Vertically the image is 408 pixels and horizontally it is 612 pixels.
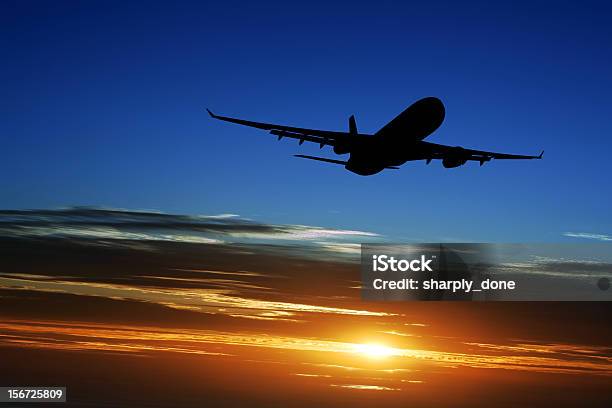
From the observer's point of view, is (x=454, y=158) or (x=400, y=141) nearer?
(x=400, y=141)

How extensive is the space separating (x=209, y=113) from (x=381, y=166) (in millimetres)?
22340

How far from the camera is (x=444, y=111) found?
74.2 m

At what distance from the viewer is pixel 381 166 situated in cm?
8125

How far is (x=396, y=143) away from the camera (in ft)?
250

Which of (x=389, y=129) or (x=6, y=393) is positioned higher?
(x=389, y=129)

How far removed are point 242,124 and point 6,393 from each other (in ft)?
128

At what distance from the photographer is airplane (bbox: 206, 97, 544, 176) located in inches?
2901

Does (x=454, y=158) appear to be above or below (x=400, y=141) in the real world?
below

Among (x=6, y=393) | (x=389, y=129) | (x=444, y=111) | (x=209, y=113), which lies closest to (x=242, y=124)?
(x=209, y=113)

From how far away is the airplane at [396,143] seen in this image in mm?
73688

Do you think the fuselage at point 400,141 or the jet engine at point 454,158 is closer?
the fuselage at point 400,141

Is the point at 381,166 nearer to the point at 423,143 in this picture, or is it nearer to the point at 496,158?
the point at 423,143

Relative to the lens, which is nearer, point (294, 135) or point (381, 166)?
point (294, 135)

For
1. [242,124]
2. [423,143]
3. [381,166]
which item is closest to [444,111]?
[423,143]
